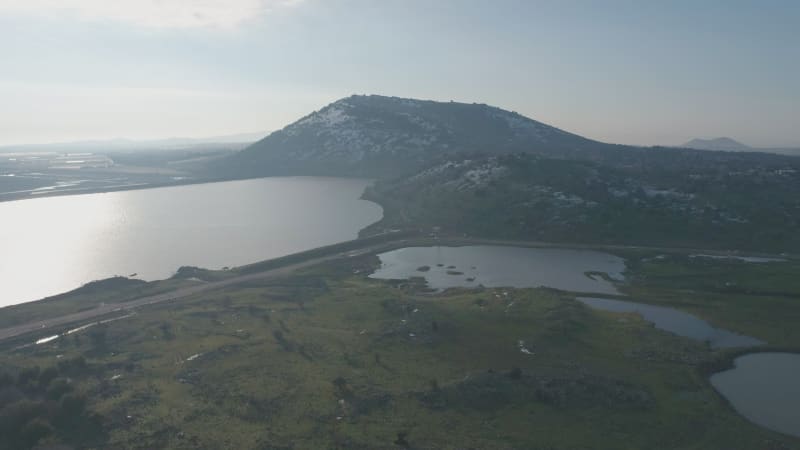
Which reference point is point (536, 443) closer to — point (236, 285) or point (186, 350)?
point (186, 350)

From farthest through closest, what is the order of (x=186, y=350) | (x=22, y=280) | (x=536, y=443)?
(x=22, y=280)
(x=186, y=350)
(x=536, y=443)

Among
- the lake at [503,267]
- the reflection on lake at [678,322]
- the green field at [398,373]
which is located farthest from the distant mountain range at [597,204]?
the reflection on lake at [678,322]

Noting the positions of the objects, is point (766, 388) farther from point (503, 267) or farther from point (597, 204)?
point (597, 204)

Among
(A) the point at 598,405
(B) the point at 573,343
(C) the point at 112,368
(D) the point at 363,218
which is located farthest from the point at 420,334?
(D) the point at 363,218

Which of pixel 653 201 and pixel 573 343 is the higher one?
pixel 653 201

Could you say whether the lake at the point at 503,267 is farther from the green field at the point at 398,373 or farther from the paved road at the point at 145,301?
the paved road at the point at 145,301

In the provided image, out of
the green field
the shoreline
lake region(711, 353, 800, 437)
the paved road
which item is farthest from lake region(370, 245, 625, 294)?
lake region(711, 353, 800, 437)

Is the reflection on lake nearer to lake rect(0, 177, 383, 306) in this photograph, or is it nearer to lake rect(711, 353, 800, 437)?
lake rect(711, 353, 800, 437)
